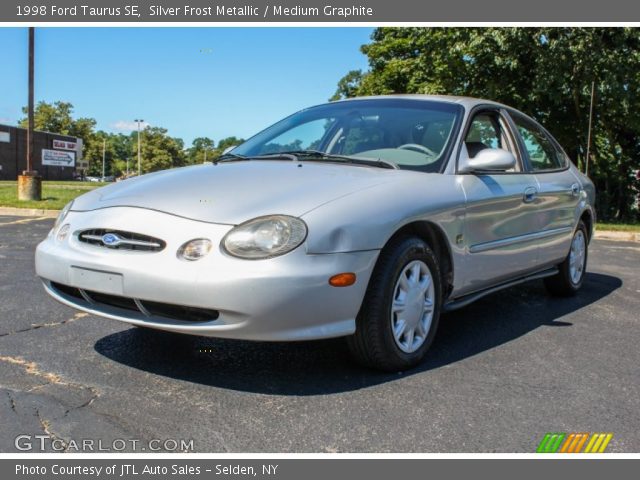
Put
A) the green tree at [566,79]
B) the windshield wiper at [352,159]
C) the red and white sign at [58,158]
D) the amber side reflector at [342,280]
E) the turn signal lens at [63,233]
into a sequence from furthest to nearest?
the red and white sign at [58,158]
the green tree at [566,79]
the windshield wiper at [352,159]
the turn signal lens at [63,233]
the amber side reflector at [342,280]

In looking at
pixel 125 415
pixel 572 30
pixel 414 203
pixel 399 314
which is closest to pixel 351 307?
pixel 399 314

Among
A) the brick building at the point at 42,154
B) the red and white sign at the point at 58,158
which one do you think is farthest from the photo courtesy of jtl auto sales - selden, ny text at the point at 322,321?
the red and white sign at the point at 58,158

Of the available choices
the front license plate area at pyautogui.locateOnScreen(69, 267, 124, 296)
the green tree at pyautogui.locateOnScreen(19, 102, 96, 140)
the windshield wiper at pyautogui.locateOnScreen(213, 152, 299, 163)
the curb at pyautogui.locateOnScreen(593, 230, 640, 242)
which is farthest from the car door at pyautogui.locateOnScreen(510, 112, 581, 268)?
the green tree at pyautogui.locateOnScreen(19, 102, 96, 140)

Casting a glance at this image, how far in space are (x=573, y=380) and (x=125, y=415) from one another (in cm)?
216

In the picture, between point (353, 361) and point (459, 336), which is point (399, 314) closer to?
point (353, 361)

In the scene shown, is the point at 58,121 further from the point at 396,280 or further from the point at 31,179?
the point at 396,280

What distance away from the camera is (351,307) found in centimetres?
293

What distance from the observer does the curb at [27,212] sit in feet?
40.5

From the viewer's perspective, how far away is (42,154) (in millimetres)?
63000

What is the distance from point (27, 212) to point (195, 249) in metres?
11.0

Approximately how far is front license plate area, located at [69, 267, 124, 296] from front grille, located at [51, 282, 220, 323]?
4cm

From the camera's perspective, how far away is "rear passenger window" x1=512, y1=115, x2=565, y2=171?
4.86m
